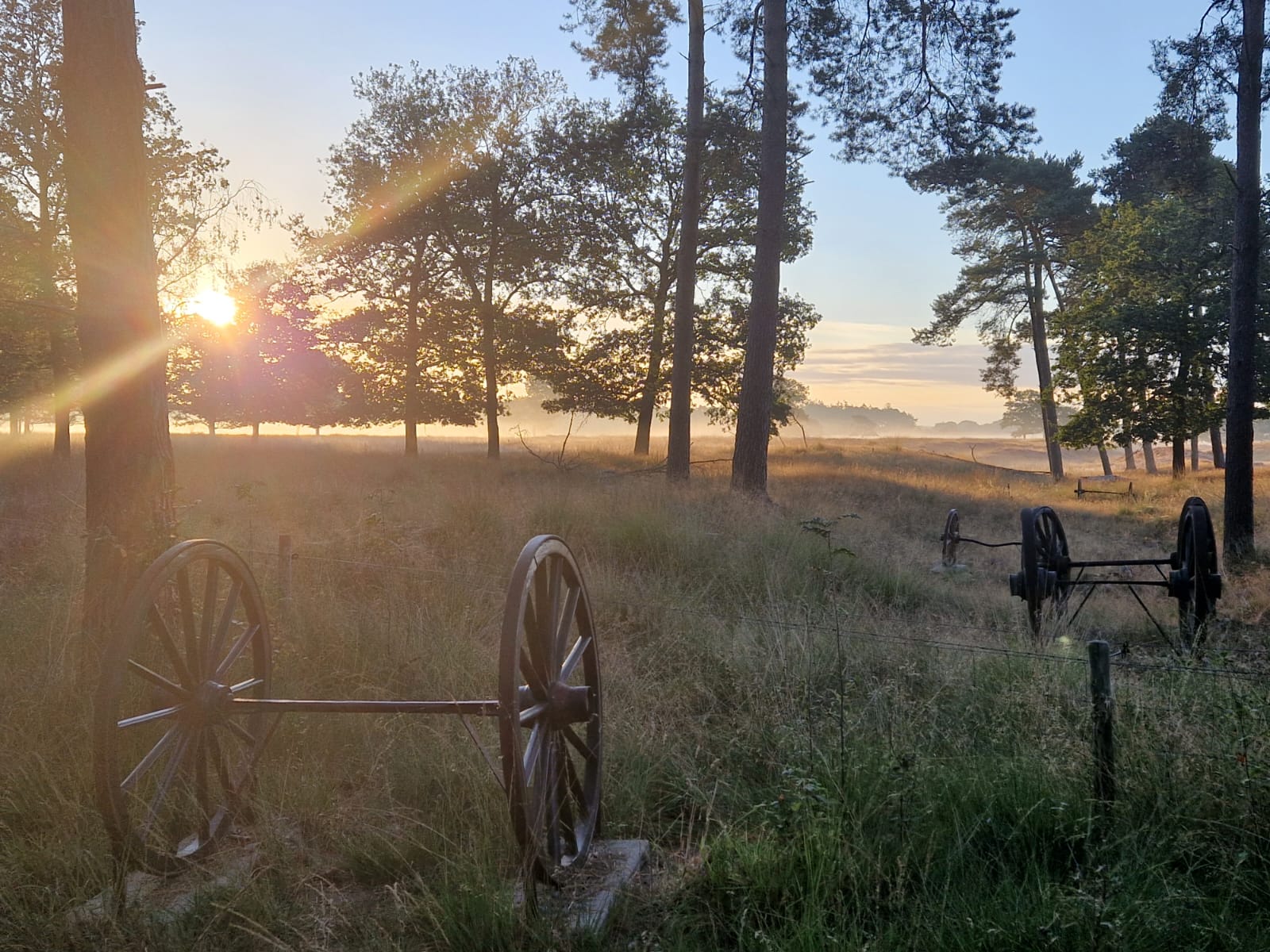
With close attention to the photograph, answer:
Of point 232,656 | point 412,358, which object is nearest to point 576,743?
point 232,656

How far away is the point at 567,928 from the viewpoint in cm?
282

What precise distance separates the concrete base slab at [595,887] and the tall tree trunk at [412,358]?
20.7 meters

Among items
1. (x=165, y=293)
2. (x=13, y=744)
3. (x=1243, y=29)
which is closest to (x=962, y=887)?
(x=13, y=744)

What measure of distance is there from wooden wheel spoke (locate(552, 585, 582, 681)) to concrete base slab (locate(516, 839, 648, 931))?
72 cm

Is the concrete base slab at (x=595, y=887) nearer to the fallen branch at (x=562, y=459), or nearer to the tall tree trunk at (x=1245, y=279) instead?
the tall tree trunk at (x=1245, y=279)

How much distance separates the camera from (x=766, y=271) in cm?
1316

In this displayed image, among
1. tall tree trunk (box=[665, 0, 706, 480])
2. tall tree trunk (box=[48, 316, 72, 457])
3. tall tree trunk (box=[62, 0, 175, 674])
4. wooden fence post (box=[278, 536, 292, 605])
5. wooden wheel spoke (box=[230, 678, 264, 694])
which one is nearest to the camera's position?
wooden wheel spoke (box=[230, 678, 264, 694])

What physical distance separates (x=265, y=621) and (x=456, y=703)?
1671 millimetres

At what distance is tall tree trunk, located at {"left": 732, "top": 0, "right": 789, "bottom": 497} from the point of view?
1312 centimetres

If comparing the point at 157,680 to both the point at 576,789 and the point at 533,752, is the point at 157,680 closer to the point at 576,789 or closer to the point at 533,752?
the point at 533,752

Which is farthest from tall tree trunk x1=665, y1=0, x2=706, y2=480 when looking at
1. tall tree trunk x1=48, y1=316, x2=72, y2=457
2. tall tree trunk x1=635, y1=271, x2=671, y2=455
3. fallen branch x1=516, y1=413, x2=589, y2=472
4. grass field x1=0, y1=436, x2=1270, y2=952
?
tall tree trunk x1=48, y1=316, x2=72, y2=457

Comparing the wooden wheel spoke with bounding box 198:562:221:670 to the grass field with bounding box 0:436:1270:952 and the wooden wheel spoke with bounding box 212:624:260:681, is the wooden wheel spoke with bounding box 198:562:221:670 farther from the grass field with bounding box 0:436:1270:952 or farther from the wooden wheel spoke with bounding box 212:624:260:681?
the grass field with bounding box 0:436:1270:952

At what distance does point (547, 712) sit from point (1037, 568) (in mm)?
5179

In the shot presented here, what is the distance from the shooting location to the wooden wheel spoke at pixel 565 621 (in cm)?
334
